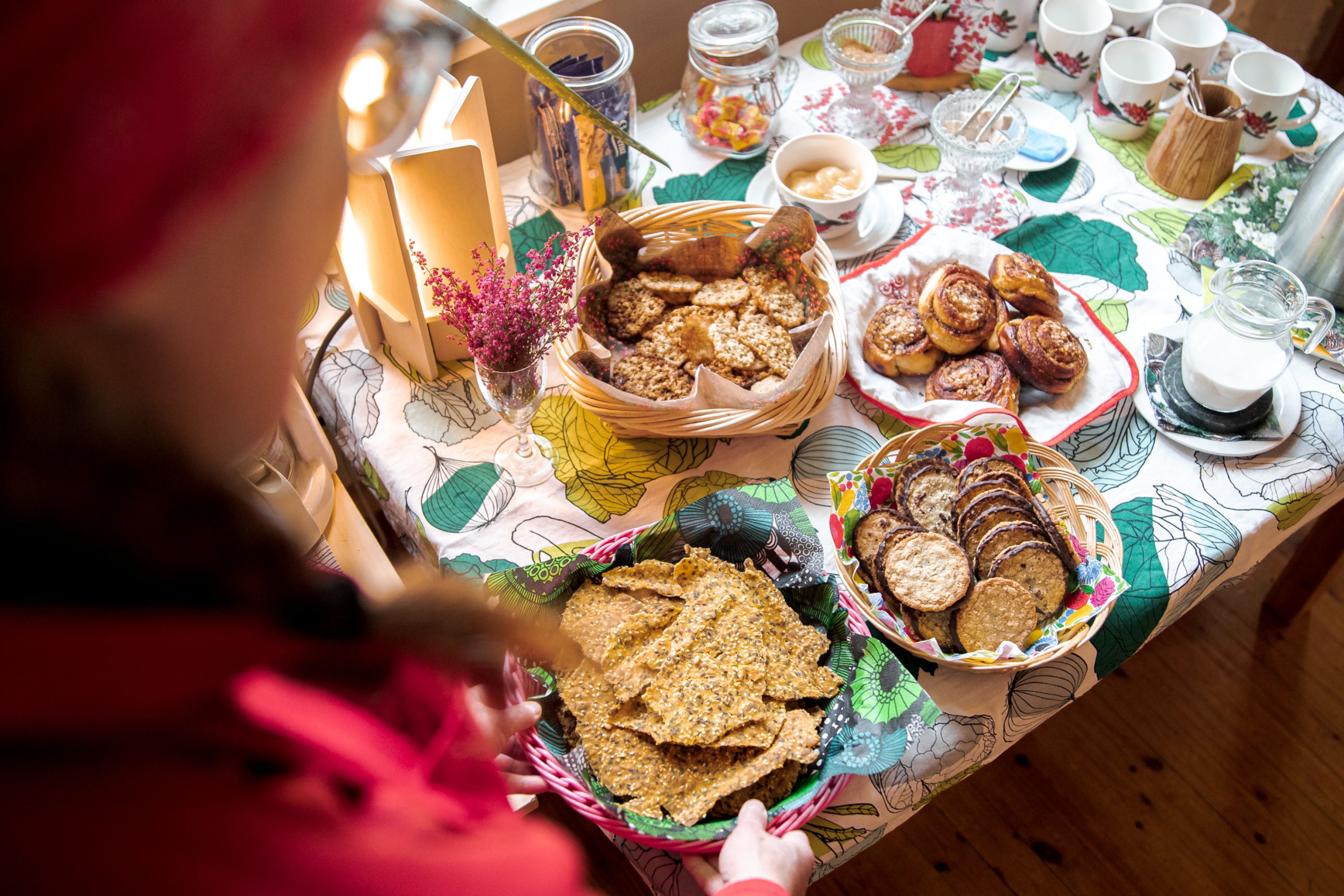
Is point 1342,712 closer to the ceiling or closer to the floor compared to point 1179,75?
closer to the floor

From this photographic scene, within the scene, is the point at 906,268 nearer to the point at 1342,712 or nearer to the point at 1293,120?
the point at 1293,120

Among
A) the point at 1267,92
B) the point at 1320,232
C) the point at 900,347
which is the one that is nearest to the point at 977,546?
the point at 900,347

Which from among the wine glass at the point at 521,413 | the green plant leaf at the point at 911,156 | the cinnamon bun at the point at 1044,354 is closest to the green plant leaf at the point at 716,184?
the green plant leaf at the point at 911,156

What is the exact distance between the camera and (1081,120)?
1721mm

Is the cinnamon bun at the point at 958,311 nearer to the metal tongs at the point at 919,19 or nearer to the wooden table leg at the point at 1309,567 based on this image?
the metal tongs at the point at 919,19

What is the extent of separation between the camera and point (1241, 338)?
1.26 metres

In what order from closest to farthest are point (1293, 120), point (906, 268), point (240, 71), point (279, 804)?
point (240, 71), point (279, 804), point (906, 268), point (1293, 120)

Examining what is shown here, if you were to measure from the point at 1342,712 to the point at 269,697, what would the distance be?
7.35ft

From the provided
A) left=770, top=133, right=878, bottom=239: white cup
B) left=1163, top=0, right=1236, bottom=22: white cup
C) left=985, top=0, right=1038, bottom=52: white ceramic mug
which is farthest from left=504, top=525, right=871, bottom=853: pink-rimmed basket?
left=1163, top=0, right=1236, bottom=22: white cup

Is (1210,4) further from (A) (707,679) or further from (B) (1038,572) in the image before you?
(A) (707,679)

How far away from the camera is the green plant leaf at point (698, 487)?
4.06 feet

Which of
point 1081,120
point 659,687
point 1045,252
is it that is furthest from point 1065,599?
point 1081,120

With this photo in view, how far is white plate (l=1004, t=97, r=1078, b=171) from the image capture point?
163 cm

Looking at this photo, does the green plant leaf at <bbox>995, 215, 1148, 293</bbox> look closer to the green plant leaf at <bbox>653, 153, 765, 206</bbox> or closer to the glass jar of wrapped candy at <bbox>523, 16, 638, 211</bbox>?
the green plant leaf at <bbox>653, 153, 765, 206</bbox>
